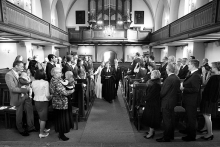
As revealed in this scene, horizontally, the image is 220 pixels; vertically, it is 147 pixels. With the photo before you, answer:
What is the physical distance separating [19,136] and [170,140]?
3610mm

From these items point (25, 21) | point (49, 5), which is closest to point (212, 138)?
point (25, 21)

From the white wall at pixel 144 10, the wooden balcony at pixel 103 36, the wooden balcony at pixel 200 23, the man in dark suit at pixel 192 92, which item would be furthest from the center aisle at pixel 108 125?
the white wall at pixel 144 10

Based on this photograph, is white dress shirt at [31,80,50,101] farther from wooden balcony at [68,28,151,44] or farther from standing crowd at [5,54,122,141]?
wooden balcony at [68,28,151,44]

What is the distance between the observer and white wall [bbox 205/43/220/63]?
878cm

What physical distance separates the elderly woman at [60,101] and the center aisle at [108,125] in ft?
1.94

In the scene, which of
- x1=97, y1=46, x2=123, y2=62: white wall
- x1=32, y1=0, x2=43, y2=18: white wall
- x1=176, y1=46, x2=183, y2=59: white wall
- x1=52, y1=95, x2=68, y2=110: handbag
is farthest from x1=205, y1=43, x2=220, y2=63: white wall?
x1=32, y1=0, x2=43, y2=18: white wall

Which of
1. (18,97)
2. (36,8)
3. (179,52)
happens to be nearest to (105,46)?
Result: (36,8)

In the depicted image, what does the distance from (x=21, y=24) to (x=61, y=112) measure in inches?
239

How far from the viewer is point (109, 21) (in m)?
15.3

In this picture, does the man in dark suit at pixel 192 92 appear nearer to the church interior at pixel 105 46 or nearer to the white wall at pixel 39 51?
the church interior at pixel 105 46

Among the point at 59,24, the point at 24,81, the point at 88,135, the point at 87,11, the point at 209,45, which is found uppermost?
the point at 87,11

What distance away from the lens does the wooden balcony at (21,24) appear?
606 cm

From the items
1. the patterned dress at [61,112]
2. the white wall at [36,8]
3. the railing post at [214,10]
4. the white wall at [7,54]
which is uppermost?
the white wall at [36,8]

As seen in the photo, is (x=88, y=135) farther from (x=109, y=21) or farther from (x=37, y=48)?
(x=109, y=21)
